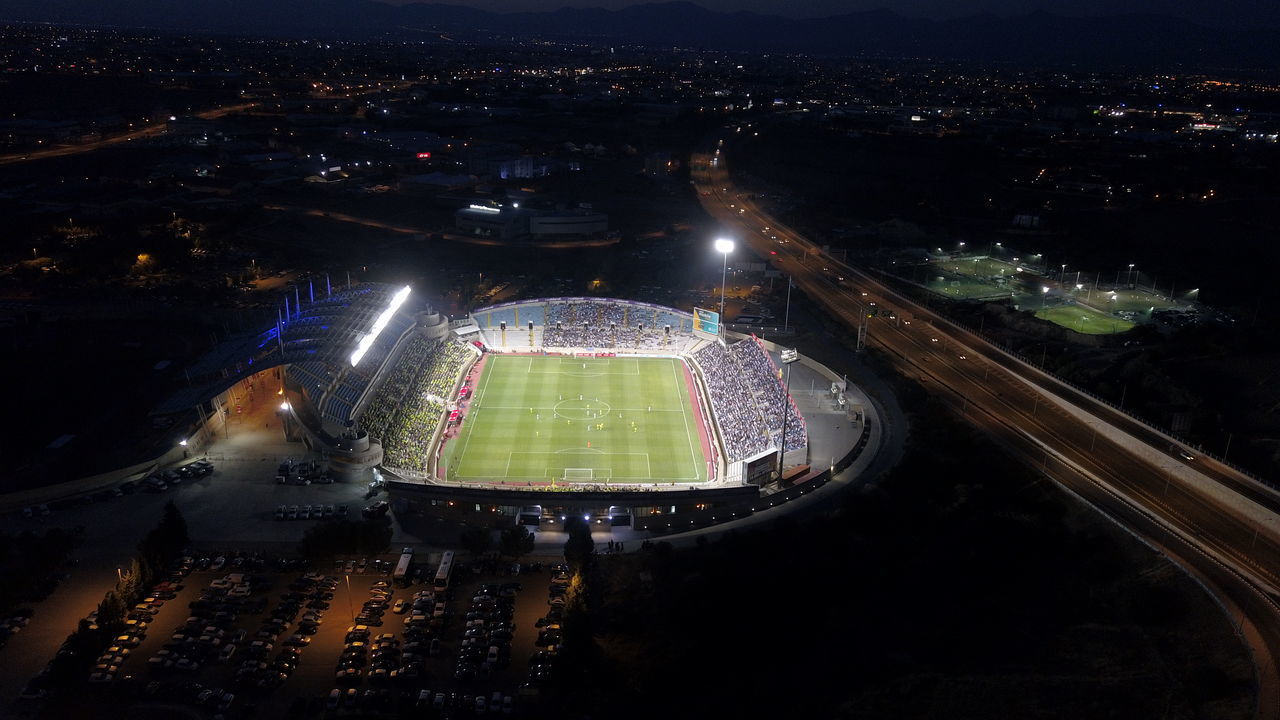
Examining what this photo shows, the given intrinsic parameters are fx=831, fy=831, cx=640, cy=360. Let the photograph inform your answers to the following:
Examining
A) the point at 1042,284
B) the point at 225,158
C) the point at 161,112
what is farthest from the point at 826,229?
the point at 161,112

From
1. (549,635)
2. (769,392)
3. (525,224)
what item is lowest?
(549,635)

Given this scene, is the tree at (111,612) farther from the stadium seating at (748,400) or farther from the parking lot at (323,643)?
the stadium seating at (748,400)

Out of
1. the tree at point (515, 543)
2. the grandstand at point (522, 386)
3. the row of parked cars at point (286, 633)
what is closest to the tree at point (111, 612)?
the row of parked cars at point (286, 633)

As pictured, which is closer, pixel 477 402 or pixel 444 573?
pixel 444 573

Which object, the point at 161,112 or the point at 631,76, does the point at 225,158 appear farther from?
the point at 631,76

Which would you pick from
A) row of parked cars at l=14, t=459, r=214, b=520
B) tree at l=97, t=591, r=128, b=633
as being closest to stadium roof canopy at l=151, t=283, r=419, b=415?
row of parked cars at l=14, t=459, r=214, b=520

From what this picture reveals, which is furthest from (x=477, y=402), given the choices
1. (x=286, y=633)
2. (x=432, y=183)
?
(x=432, y=183)

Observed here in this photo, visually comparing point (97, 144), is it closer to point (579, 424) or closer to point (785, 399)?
point (579, 424)
